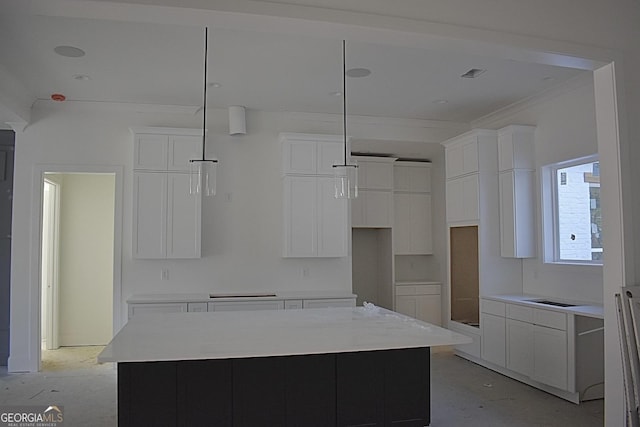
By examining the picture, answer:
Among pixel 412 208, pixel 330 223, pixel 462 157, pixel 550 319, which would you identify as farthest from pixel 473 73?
pixel 412 208

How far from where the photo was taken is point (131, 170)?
558 cm

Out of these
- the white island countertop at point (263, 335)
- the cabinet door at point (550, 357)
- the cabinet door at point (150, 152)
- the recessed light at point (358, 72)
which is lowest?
the cabinet door at point (550, 357)

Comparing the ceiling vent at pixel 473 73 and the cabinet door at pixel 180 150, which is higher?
the ceiling vent at pixel 473 73

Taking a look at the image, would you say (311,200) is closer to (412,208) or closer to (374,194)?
(374,194)

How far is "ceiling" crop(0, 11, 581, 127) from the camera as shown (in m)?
3.78

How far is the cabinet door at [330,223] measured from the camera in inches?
224

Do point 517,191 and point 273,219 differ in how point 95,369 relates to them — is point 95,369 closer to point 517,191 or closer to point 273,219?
point 273,219

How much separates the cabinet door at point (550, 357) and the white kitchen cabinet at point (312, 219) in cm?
221

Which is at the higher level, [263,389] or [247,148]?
[247,148]

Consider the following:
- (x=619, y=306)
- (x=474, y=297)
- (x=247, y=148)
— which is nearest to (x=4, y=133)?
(x=247, y=148)

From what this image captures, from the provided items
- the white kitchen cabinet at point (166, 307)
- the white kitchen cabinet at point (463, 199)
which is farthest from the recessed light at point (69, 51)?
the white kitchen cabinet at point (463, 199)

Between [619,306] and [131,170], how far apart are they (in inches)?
188

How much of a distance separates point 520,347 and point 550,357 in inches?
15.5

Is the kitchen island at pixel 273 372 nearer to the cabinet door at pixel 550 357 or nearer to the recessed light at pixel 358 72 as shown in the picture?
the cabinet door at pixel 550 357
